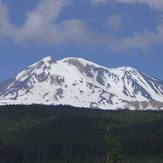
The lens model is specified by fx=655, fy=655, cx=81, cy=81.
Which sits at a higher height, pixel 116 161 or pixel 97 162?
pixel 97 162

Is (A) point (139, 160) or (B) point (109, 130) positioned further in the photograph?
(A) point (139, 160)

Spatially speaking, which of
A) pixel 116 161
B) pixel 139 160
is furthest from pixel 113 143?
pixel 139 160

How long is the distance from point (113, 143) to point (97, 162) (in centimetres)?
15030

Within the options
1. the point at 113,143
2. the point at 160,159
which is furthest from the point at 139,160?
the point at 113,143

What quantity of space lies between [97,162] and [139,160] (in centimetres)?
1256

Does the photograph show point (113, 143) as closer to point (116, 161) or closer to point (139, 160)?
point (116, 161)

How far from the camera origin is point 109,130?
44719mm

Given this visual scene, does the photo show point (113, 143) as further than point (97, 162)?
No

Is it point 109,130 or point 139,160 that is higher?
point 139,160

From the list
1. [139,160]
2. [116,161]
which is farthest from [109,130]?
[139,160]

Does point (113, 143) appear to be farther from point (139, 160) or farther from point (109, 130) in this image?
point (139, 160)

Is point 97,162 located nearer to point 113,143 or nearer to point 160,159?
point 160,159

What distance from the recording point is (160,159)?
19750 centimetres

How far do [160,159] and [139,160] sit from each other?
24.6 ft
